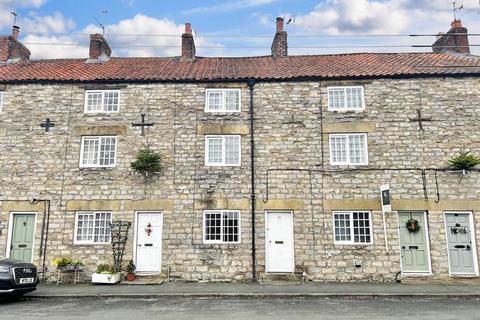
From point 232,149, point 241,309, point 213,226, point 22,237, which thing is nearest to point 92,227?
point 22,237

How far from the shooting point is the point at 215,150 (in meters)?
15.2

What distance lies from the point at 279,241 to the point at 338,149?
4303mm

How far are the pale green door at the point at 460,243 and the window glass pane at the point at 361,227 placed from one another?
2924 millimetres

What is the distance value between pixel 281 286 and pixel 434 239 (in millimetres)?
6059

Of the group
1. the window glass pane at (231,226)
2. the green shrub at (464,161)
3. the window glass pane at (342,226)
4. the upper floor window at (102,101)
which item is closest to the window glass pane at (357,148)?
the window glass pane at (342,226)

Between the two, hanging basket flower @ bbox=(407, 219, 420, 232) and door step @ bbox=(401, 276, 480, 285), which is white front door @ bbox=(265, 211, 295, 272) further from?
hanging basket flower @ bbox=(407, 219, 420, 232)

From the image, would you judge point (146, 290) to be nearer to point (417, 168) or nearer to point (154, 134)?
point (154, 134)

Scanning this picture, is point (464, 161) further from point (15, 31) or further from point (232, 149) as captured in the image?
point (15, 31)

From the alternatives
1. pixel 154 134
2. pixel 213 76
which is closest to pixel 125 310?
pixel 154 134

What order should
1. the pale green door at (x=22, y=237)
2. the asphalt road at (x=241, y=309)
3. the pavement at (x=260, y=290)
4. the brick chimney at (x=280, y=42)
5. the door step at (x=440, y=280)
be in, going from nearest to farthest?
1. the asphalt road at (x=241, y=309)
2. the pavement at (x=260, y=290)
3. the door step at (x=440, y=280)
4. the pale green door at (x=22, y=237)
5. the brick chimney at (x=280, y=42)

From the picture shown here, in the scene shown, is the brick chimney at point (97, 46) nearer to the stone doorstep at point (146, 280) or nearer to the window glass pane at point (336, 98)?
the stone doorstep at point (146, 280)

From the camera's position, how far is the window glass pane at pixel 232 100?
1560cm

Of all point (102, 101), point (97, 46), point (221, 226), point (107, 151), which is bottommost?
point (221, 226)

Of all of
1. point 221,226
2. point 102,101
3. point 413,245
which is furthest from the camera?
point 102,101
